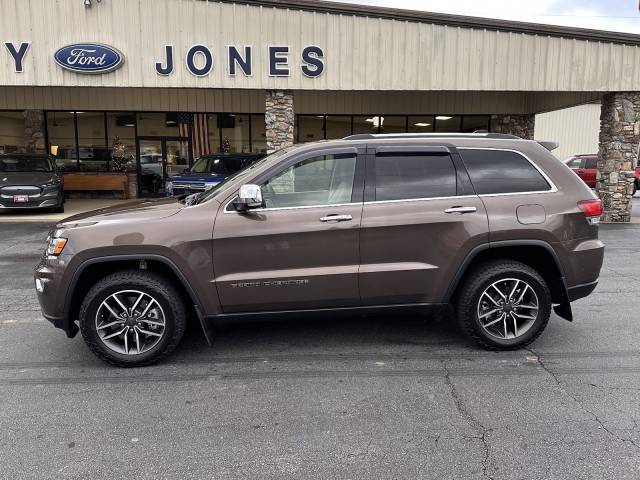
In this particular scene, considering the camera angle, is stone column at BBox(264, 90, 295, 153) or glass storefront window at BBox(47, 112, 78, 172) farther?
glass storefront window at BBox(47, 112, 78, 172)

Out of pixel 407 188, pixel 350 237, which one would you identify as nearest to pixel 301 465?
pixel 350 237

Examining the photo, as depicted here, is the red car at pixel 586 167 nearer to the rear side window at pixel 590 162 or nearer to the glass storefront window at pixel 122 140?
the rear side window at pixel 590 162

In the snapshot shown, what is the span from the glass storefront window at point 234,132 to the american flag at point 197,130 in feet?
1.89

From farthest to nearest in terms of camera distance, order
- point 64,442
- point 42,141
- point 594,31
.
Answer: point 42,141 → point 594,31 → point 64,442

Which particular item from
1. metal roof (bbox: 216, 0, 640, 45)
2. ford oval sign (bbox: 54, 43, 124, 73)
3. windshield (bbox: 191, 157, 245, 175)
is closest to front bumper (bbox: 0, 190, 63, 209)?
ford oval sign (bbox: 54, 43, 124, 73)

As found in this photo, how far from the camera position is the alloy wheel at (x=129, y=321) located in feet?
13.1

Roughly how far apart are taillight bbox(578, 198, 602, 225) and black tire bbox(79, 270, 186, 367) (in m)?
3.47

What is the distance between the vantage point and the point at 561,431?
3.14 metres

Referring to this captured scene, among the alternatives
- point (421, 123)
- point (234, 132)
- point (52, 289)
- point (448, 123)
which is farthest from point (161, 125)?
point (52, 289)

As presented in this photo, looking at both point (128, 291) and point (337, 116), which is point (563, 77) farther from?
point (128, 291)

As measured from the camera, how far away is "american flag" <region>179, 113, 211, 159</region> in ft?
59.8

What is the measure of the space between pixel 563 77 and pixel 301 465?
488 inches

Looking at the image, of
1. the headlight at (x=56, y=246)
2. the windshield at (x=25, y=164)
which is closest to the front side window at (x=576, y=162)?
the windshield at (x=25, y=164)

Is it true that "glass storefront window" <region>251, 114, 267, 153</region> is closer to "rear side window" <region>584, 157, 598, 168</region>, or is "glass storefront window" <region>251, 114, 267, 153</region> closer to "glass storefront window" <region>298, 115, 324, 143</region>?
"glass storefront window" <region>298, 115, 324, 143</region>
